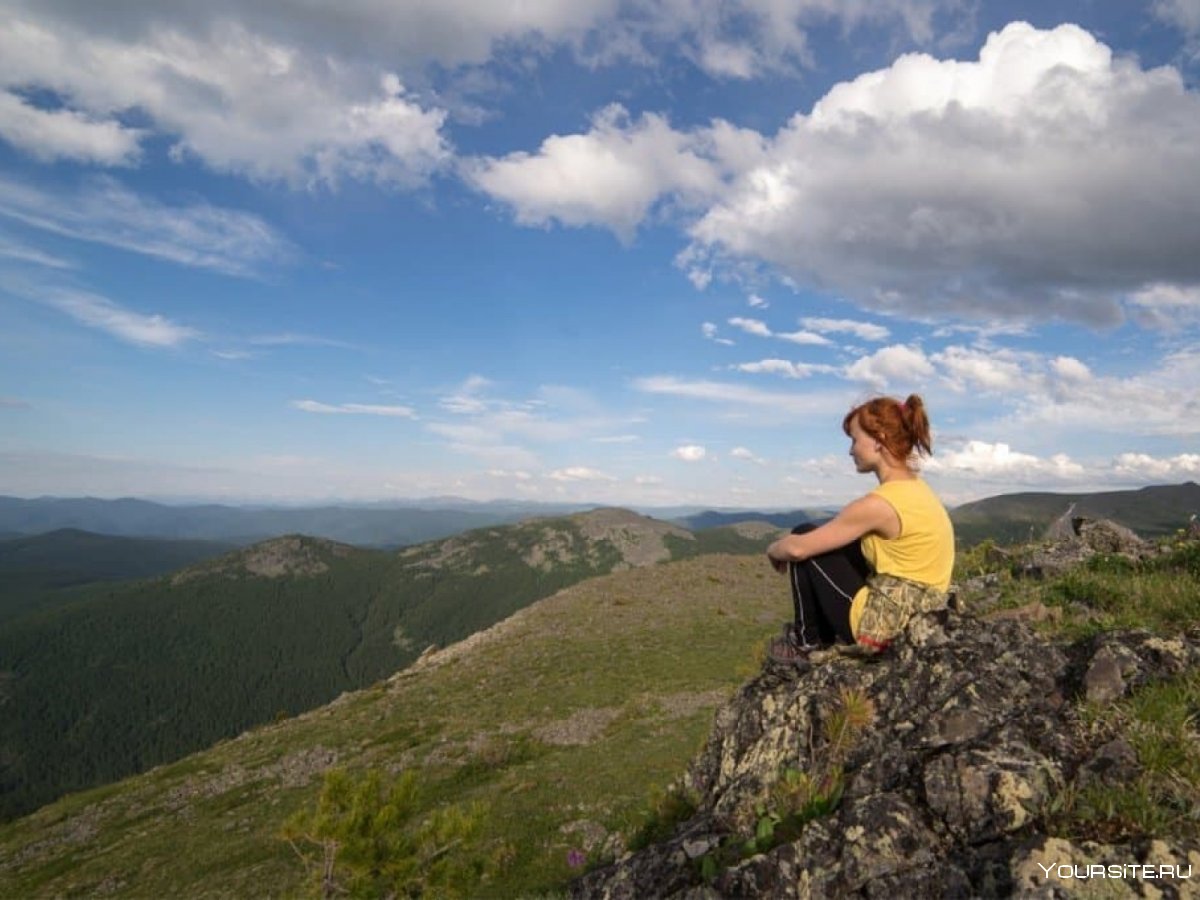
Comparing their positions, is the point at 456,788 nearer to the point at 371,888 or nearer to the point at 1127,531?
the point at 371,888

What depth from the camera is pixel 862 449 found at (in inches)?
324

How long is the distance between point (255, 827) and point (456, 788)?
28.3ft

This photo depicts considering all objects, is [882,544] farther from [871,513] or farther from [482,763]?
[482,763]

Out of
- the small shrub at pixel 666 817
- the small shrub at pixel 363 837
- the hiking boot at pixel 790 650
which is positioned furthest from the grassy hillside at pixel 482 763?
the small shrub at pixel 666 817

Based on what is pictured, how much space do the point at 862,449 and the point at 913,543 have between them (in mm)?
1341

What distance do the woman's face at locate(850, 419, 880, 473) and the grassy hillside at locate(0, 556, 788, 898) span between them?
4302 millimetres

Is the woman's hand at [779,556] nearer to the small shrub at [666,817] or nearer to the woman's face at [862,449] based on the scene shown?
the woman's face at [862,449]

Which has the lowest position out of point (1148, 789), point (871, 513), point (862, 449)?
point (1148, 789)

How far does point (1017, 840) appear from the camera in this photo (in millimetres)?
4848

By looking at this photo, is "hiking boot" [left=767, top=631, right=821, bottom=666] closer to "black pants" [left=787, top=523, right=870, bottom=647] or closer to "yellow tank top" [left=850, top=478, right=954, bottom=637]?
"black pants" [left=787, top=523, right=870, bottom=647]

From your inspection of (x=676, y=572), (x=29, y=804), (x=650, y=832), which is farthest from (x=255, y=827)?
(x=29, y=804)

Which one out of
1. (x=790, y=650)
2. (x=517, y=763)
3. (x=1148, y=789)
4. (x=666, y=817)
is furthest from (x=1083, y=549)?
(x=517, y=763)

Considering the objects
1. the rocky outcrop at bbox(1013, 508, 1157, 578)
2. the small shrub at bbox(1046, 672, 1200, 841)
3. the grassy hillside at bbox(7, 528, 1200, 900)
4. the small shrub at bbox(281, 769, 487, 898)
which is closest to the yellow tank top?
the grassy hillside at bbox(7, 528, 1200, 900)

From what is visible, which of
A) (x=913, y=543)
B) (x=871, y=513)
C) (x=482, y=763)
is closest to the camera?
(x=871, y=513)
